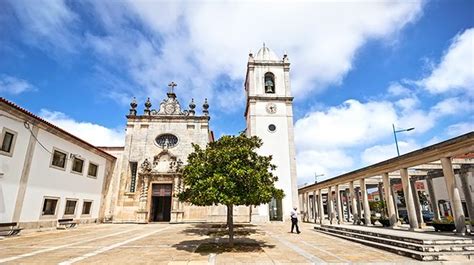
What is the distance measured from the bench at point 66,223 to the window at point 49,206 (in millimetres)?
828

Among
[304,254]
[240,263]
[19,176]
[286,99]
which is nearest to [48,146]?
[19,176]

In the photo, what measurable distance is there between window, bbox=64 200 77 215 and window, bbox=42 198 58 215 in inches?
44.0

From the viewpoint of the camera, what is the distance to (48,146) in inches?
645

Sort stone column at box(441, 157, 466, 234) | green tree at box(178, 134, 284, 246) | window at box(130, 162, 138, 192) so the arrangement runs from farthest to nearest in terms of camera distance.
Answer: window at box(130, 162, 138, 192) < stone column at box(441, 157, 466, 234) < green tree at box(178, 134, 284, 246)

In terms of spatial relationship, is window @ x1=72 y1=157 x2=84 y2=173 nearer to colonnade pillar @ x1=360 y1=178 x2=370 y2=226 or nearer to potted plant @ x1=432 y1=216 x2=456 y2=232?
colonnade pillar @ x1=360 y1=178 x2=370 y2=226

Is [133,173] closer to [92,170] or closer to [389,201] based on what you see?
[92,170]

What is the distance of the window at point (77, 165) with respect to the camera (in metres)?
19.0

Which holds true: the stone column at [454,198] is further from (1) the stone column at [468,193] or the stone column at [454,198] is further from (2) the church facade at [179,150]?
(2) the church facade at [179,150]

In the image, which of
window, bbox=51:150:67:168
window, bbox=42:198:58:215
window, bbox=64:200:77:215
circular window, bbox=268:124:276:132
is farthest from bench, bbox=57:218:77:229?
circular window, bbox=268:124:276:132

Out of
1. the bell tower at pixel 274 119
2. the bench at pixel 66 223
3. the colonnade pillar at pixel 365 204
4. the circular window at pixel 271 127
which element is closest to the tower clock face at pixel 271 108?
the bell tower at pixel 274 119

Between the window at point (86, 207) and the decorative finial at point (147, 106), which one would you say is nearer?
the window at point (86, 207)

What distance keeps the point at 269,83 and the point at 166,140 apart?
1251 centimetres

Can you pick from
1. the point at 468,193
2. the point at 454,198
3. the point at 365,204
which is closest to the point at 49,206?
the point at 365,204

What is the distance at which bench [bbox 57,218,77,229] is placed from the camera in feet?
55.9
